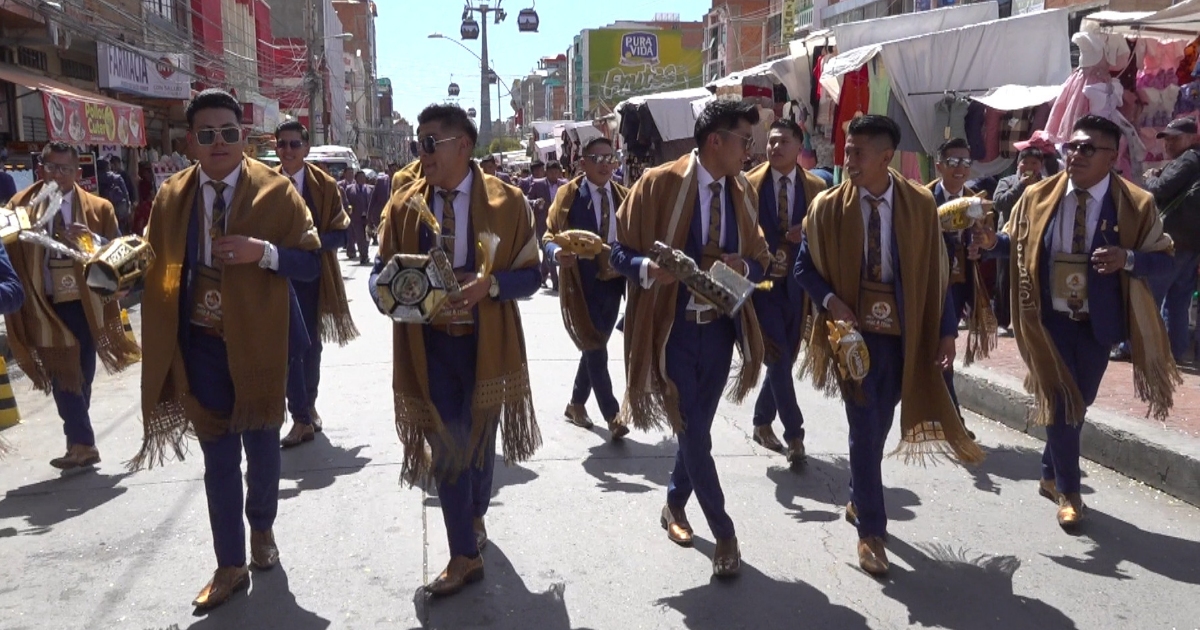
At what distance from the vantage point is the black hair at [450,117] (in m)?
3.89

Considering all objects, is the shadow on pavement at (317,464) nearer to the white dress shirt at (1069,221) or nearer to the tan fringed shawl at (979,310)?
the tan fringed shawl at (979,310)

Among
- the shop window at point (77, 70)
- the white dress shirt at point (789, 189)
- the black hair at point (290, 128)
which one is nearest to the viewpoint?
the white dress shirt at point (789, 189)

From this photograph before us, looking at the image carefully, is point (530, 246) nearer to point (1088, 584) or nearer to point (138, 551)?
point (138, 551)

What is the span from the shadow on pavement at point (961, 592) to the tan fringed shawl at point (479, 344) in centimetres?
176

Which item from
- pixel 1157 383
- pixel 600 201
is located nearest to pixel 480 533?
pixel 600 201

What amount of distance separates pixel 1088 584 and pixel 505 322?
8.60ft

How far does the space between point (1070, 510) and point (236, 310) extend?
385cm

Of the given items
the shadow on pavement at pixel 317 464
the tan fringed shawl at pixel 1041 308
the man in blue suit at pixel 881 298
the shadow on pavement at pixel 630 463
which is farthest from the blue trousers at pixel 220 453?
the tan fringed shawl at pixel 1041 308

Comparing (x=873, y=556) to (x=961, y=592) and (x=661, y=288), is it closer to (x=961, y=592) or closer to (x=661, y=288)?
(x=961, y=592)

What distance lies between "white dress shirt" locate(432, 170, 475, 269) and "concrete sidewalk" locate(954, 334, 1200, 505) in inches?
144

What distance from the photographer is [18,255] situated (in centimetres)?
570

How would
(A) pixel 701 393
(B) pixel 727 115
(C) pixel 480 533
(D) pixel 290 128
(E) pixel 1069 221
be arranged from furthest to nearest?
(D) pixel 290 128, (E) pixel 1069 221, (C) pixel 480 533, (A) pixel 701 393, (B) pixel 727 115

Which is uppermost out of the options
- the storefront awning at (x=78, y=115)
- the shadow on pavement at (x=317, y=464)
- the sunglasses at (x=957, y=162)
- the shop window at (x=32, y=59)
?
the shop window at (x=32, y=59)

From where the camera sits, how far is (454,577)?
13.4ft
